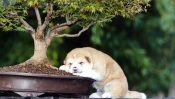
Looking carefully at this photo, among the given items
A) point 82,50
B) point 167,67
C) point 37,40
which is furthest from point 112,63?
point 167,67

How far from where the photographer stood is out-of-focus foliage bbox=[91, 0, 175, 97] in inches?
293

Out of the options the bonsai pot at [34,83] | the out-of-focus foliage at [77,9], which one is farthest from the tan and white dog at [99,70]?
the bonsai pot at [34,83]

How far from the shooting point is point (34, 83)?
11.5 feet

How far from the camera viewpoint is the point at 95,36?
22.8 feet

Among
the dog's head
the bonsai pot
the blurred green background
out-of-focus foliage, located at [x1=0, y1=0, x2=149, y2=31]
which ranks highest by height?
the blurred green background

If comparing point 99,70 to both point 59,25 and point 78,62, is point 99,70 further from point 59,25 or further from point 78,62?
point 59,25

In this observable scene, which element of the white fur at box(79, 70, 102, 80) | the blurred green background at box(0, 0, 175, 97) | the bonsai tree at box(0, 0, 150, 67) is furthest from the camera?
the blurred green background at box(0, 0, 175, 97)

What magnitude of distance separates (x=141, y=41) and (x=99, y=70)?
391 cm

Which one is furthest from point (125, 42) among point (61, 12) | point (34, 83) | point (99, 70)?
point (34, 83)

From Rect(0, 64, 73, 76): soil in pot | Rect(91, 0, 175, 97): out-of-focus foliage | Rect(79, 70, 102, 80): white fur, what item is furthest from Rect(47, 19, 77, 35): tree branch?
Rect(91, 0, 175, 97): out-of-focus foliage

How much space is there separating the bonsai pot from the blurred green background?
3.37 m

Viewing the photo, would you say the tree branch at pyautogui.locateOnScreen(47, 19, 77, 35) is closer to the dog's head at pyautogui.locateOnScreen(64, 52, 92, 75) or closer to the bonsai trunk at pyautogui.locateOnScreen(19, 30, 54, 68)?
the bonsai trunk at pyautogui.locateOnScreen(19, 30, 54, 68)

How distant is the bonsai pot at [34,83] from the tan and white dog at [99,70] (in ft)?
1.78

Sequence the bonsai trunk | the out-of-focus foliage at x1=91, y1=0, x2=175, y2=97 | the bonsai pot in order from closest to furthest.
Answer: the bonsai pot, the bonsai trunk, the out-of-focus foliage at x1=91, y1=0, x2=175, y2=97
